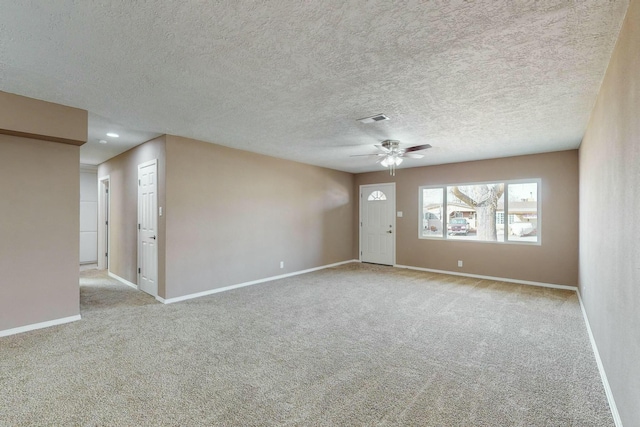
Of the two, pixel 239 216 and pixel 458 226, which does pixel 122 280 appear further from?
pixel 458 226

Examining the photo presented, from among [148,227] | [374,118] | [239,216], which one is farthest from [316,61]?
[148,227]

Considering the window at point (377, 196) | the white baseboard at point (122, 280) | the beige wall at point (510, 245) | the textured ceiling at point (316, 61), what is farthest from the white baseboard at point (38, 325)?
the window at point (377, 196)

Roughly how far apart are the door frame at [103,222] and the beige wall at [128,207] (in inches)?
16.1

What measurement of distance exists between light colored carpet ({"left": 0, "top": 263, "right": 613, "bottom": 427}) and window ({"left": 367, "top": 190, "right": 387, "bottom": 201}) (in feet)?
11.8

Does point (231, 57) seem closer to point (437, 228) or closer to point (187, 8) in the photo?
point (187, 8)

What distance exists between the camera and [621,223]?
75.7 inches

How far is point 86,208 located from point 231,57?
766 cm

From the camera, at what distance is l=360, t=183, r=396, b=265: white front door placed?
7.43m

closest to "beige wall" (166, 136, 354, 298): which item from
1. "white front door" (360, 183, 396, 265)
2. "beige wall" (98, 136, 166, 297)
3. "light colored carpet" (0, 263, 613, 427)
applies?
"beige wall" (98, 136, 166, 297)

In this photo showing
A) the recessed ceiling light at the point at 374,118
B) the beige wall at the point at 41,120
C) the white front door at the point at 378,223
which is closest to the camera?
the beige wall at the point at 41,120

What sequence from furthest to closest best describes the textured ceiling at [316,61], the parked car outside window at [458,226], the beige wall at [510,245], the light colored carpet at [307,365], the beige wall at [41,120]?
the parked car outside window at [458,226] → the beige wall at [510,245] → the beige wall at [41,120] → the light colored carpet at [307,365] → the textured ceiling at [316,61]

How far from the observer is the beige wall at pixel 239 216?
14.9ft

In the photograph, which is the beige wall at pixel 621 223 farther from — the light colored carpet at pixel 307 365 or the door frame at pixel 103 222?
the door frame at pixel 103 222

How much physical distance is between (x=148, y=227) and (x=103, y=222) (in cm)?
326
